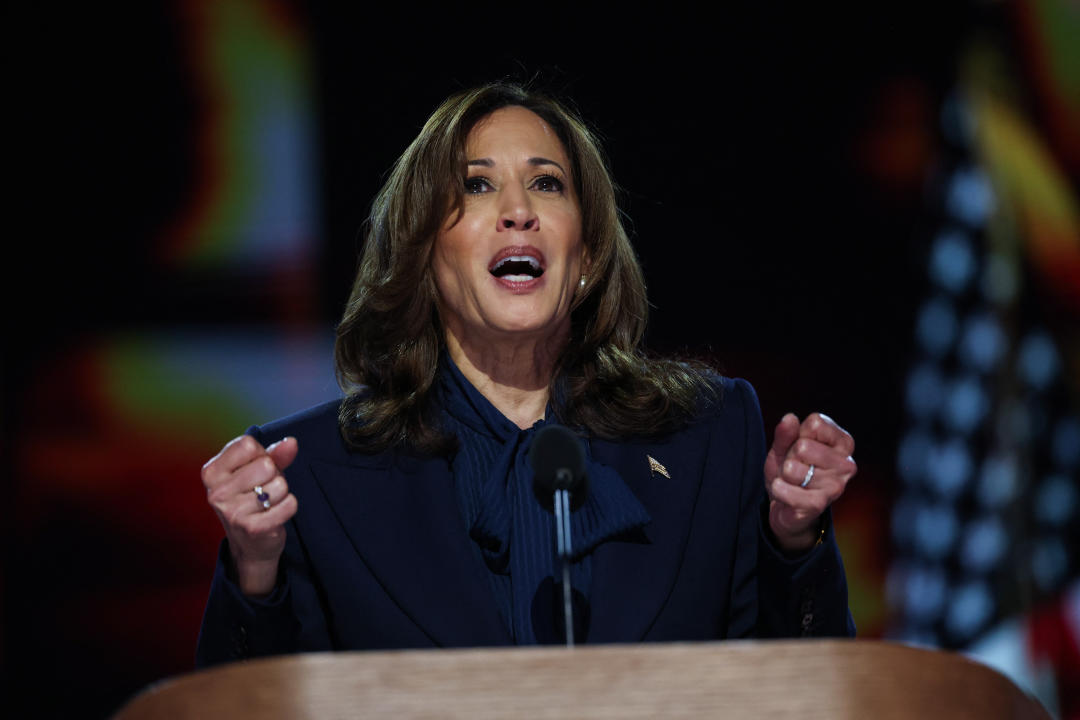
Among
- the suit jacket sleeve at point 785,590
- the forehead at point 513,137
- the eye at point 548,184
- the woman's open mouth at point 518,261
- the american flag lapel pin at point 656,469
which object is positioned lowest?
the suit jacket sleeve at point 785,590

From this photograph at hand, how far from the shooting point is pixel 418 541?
5.42ft

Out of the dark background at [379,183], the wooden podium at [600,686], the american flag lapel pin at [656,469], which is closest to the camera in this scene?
the wooden podium at [600,686]

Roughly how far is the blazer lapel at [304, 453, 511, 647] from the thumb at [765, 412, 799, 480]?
1.45 ft

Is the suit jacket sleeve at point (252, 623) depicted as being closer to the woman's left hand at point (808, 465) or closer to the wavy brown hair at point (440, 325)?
the wavy brown hair at point (440, 325)

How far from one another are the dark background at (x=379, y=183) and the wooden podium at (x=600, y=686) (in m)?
2.04

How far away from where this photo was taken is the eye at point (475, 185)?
192 centimetres

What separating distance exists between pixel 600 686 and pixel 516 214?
3.67 feet

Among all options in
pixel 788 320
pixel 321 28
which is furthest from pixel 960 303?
pixel 321 28

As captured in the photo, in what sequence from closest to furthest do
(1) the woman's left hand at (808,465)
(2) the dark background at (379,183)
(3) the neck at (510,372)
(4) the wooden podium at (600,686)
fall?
(4) the wooden podium at (600,686)
(1) the woman's left hand at (808,465)
(3) the neck at (510,372)
(2) the dark background at (379,183)

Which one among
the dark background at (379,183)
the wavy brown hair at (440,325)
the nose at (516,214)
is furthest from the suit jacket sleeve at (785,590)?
the dark background at (379,183)

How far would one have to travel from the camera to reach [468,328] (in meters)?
1.94

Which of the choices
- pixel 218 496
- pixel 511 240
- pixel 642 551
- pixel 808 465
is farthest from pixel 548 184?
pixel 218 496

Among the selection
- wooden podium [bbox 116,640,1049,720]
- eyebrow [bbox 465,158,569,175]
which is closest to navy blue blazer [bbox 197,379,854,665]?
eyebrow [bbox 465,158,569,175]

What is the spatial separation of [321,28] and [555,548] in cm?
176
